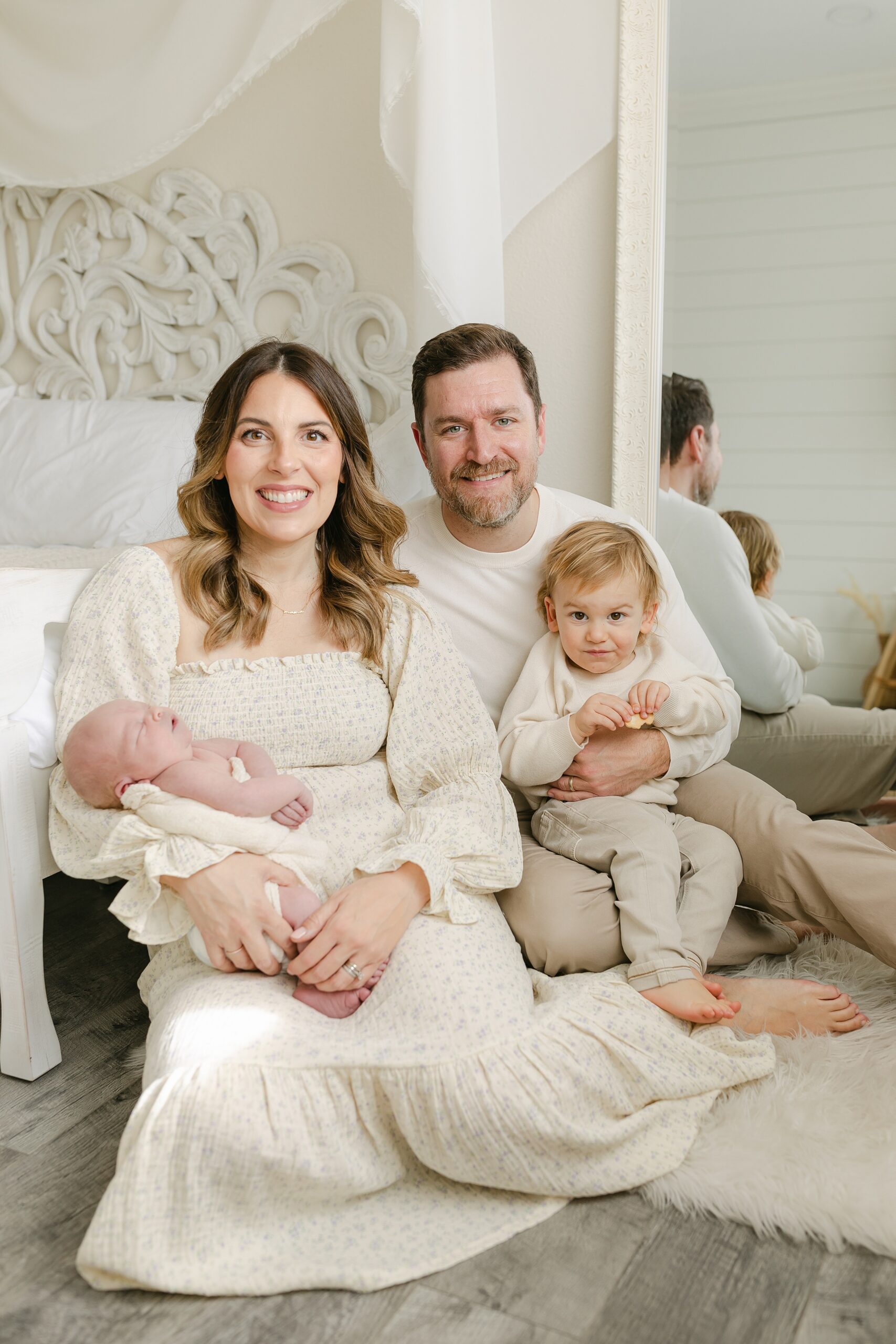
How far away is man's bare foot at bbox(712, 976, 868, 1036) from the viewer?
159 centimetres

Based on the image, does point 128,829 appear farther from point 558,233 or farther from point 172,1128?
point 558,233

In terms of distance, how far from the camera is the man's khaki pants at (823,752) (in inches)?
89.7

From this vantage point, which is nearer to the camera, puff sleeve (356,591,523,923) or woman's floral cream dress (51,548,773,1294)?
woman's floral cream dress (51,548,773,1294)

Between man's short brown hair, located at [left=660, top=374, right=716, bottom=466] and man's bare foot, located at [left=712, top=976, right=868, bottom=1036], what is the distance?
112 cm

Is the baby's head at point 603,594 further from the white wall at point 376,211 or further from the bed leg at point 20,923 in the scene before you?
the bed leg at point 20,923

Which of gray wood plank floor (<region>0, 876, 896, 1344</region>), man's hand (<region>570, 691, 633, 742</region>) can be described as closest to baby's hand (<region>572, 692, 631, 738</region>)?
man's hand (<region>570, 691, 633, 742</region>)

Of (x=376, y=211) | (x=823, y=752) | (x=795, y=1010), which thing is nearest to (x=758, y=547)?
(x=823, y=752)

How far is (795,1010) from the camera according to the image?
63.2 inches

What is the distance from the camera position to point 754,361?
2.21 m

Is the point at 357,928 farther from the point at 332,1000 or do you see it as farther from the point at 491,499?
the point at 491,499

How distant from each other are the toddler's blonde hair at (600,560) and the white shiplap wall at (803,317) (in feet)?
1.69

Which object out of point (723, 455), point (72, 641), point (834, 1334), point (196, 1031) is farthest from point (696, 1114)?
point (723, 455)

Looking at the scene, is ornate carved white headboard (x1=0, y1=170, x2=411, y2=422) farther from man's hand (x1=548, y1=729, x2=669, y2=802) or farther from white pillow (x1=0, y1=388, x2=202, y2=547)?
man's hand (x1=548, y1=729, x2=669, y2=802)

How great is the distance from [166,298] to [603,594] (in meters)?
1.58
